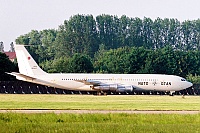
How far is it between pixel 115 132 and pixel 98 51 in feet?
549

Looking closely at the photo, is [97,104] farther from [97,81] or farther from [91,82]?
[97,81]

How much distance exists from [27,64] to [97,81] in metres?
10.5

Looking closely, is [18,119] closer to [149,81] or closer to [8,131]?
[8,131]

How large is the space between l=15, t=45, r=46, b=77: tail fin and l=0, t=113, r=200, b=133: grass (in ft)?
183

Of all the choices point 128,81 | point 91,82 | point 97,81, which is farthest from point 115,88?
point 91,82

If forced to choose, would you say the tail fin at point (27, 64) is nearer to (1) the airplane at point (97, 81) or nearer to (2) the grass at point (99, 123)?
(1) the airplane at point (97, 81)

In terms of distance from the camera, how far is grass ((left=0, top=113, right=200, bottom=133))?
28.1 meters

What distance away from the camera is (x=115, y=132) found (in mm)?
27281

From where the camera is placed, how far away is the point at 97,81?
91.1m

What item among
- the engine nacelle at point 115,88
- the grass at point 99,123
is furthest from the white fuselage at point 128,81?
the grass at point 99,123

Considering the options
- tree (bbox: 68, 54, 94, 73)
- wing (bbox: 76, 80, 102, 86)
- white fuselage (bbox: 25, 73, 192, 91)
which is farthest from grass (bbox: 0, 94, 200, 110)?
tree (bbox: 68, 54, 94, 73)

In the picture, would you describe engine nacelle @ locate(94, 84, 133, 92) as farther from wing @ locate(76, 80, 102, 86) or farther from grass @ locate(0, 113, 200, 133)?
grass @ locate(0, 113, 200, 133)

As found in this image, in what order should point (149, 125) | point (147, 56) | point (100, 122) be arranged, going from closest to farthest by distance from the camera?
point (149, 125) < point (100, 122) < point (147, 56)

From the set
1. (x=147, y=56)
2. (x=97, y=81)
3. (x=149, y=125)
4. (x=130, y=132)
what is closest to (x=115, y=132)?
(x=130, y=132)
